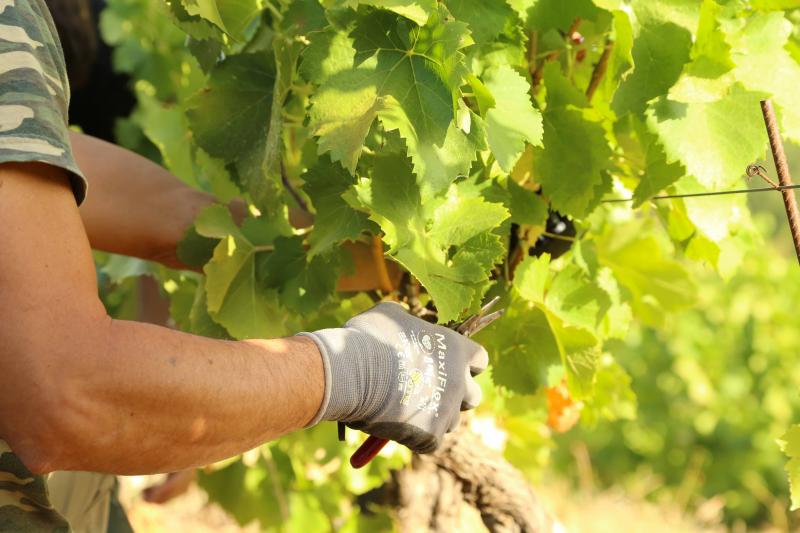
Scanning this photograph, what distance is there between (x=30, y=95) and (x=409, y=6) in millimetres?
451

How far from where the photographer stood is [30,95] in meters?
1.14

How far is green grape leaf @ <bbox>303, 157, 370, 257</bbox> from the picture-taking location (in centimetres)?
143

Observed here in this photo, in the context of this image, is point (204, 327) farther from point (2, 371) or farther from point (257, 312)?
point (2, 371)

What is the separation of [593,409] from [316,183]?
0.79 meters

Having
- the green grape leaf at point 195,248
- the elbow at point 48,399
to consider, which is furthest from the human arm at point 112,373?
the green grape leaf at point 195,248

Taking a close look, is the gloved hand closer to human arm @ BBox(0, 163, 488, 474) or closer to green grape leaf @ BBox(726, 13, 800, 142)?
human arm @ BBox(0, 163, 488, 474)

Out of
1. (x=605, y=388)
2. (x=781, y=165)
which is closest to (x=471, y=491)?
(x=605, y=388)

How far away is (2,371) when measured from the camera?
1.07m

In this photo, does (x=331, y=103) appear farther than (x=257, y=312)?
No

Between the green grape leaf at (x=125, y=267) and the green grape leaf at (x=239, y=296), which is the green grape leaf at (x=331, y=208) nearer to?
the green grape leaf at (x=239, y=296)

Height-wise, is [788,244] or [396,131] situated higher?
[396,131]

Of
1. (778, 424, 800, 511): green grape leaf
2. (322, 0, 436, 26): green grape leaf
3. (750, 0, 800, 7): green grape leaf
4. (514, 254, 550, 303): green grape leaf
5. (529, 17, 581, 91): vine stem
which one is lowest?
(778, 424, 800, 511): green grape leaf

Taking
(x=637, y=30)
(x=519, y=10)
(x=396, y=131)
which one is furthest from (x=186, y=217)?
(x=637, y=30)

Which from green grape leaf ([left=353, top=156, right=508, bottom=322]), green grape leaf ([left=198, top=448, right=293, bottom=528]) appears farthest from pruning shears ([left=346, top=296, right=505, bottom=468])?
green grape leaf ([left=198, top=448, right=293, bottom=528])
